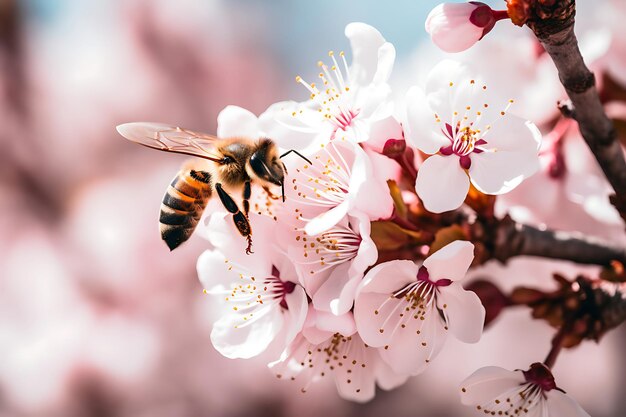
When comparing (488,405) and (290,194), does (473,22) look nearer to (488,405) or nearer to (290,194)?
(290,194)

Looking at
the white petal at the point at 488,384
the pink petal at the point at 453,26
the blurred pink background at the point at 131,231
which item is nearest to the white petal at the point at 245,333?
the white petal at the point at 488,384

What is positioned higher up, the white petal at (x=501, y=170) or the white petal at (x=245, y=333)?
the white petal at (x=501, y=170)

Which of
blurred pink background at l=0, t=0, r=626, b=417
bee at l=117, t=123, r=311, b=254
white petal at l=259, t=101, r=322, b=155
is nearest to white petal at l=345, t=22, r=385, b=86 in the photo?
white petal at l=259, t=101, r=322, b=155

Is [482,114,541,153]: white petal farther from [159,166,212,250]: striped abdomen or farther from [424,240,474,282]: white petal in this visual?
[159,166,212,250]: striped abdomen

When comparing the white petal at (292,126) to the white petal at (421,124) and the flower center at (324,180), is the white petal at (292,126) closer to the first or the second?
the flower center at (324,180)

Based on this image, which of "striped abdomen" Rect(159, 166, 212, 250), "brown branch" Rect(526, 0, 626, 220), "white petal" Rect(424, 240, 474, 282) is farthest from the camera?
"striped abdomen" Rect(159, 166, 212, 250)

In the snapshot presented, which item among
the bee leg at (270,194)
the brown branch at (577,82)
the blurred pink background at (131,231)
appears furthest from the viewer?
the blurred pink background at (131,231)

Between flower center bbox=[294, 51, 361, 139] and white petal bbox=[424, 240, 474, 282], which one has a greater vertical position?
flower center bbox=[294, 51, 361, 139]
